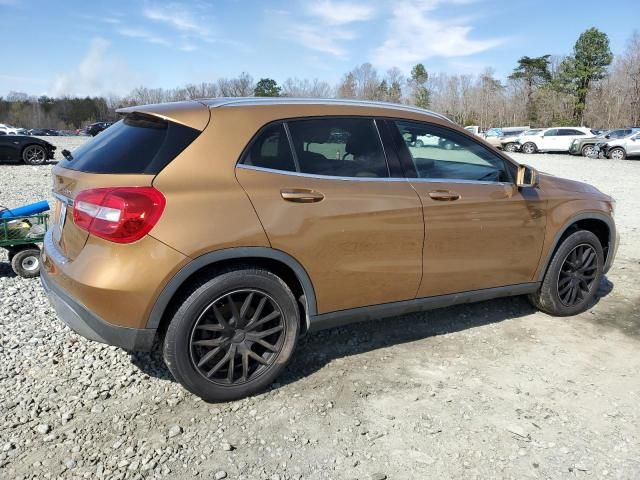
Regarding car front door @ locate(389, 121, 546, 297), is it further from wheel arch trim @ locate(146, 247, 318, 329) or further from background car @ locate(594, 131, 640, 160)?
background car @ locate(594, 131, 640, 160)

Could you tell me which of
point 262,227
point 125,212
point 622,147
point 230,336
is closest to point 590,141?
point 622,147

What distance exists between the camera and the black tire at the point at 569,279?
4.38 metres

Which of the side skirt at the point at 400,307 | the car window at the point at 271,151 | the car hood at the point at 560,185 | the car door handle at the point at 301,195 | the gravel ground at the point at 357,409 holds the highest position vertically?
the car window at the point at 271,151

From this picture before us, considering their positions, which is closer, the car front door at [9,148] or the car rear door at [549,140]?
the car front door at [9,148]

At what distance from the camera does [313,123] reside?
332 cm

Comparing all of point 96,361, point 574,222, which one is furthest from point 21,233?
point 574,222

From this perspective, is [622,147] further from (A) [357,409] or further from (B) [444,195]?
(A) [357,409]

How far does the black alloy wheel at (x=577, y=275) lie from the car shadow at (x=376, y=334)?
333 millimetres

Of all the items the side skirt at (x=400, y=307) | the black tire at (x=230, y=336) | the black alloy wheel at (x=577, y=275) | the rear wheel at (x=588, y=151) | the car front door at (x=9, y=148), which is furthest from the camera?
the rear wheel at (x=588, y=151)

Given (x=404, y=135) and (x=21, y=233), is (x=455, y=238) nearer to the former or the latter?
(x=404, y=135)

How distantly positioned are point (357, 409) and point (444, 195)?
1.56m

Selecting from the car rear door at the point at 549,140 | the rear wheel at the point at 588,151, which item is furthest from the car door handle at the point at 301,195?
the car rear door at the point at 549,140

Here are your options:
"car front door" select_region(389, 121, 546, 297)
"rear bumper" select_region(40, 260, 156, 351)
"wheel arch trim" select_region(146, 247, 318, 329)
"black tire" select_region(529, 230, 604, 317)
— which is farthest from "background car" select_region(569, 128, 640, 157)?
"rear bumper" select_region(40, 260, 156, 351)

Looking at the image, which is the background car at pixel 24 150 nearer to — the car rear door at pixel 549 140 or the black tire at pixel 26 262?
the black tire at pixel 26 262
